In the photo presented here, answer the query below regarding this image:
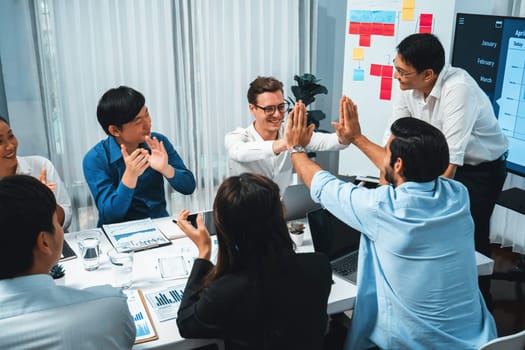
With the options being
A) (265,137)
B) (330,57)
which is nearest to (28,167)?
(265,137)

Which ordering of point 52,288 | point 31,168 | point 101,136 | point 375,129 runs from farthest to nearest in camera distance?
point 375,129
point 101,136
point 31,168
point 52,288

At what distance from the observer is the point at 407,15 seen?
140 inches

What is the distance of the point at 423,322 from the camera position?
5.67 feet

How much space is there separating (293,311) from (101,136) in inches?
99.1

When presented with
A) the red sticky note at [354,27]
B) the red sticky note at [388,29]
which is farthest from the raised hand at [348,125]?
the red sticky note at [354,27]

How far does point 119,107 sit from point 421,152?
147cm

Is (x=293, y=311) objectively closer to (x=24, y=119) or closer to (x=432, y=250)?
(x=432, y=250)

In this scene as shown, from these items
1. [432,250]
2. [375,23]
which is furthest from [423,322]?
[375,23]

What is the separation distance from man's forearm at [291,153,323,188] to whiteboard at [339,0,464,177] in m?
1.76

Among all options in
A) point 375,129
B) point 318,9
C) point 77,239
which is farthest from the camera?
point 318,9

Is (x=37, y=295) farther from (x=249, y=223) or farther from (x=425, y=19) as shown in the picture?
(x=425, y=19)

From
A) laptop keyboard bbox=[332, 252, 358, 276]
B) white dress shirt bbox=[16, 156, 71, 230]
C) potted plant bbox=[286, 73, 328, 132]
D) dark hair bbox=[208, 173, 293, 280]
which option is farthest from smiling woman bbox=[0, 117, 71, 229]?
potted plant bbox=[286, 73, 328, 132]

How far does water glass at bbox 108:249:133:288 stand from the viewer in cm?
196

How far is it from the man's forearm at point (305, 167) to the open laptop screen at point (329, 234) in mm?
136
